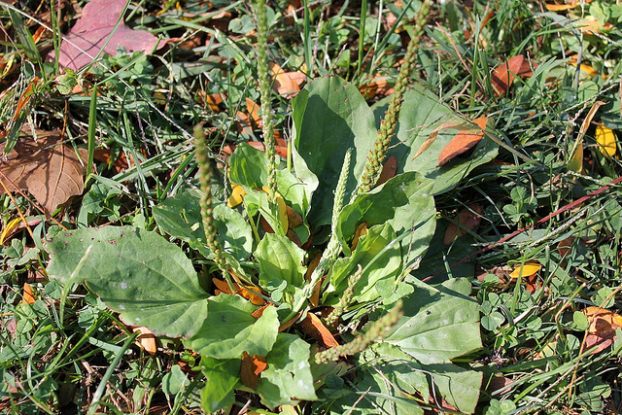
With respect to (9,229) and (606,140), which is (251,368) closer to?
(9,229)

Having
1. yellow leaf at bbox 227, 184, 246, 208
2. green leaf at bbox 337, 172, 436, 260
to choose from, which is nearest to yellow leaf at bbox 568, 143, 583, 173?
green leaf at bbox 337, 172, 436, 260

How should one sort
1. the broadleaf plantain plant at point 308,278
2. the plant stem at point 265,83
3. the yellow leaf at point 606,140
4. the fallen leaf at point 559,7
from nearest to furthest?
1. the plant stem at point 265,83
2. the broadleaf plantain plant at point 308,278
3. the yellow leaf at point 606,140
4. the fallen leaf at point 559,7

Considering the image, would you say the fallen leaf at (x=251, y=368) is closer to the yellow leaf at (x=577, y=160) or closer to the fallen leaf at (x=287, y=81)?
→ the fallen leaf at (x=287, y=81)

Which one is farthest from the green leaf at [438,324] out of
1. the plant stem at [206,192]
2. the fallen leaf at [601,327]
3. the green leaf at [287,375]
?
the plant stem at [206,192]

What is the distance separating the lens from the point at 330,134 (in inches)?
120

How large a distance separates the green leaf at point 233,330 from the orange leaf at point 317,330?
0.66 ft

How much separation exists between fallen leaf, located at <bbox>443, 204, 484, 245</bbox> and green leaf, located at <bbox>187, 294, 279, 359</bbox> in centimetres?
92

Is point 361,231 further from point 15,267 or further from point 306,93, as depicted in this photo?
point 15,267

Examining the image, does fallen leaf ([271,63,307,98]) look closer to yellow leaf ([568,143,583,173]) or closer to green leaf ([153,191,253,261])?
green leaf ([153,191,253,261])

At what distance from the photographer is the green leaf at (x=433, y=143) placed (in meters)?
3.02

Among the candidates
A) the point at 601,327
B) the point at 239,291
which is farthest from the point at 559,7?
the point at 239,291

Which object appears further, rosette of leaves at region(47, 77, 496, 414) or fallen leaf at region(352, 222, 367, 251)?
fallen leaf at region(352, 222, 367, 251)

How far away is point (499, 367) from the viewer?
2.83m

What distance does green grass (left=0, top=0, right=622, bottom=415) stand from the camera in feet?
9.04
